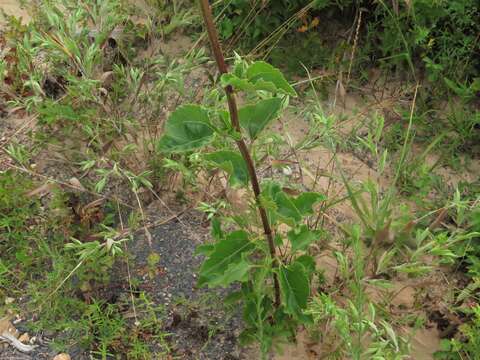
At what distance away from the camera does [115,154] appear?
8.13 feet

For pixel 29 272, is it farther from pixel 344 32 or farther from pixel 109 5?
pixel 344 32

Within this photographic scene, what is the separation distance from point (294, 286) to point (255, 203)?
32 cm

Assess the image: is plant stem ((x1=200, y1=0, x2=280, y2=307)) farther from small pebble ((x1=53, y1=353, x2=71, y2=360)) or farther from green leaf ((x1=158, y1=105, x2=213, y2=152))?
small pebble ((x1=53, y1=353, x2=71, y2=360))

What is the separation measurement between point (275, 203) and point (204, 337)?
2.73 feet

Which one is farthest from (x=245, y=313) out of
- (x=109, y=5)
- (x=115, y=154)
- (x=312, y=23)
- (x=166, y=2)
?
(x=166, y=2)

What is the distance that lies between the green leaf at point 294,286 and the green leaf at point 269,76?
0.66m

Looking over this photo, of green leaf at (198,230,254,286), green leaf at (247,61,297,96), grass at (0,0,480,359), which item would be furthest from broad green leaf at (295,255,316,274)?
green leaf at (247,61,297,96)

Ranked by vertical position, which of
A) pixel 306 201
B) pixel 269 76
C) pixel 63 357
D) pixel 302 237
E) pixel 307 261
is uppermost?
pixel 269 76

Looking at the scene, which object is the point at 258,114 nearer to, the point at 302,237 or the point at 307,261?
the point at 302,237

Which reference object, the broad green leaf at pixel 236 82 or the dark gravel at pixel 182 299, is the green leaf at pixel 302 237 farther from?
the broad green leaf at pixel 236 82

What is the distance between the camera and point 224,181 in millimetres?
2701

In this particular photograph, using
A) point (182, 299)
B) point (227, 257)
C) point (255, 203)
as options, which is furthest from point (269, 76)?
point (182, 299)

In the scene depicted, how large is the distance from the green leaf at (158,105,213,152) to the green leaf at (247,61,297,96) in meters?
0.19

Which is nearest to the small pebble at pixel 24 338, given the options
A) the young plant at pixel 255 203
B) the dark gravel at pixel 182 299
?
the dark gravel at pixel 182 299
